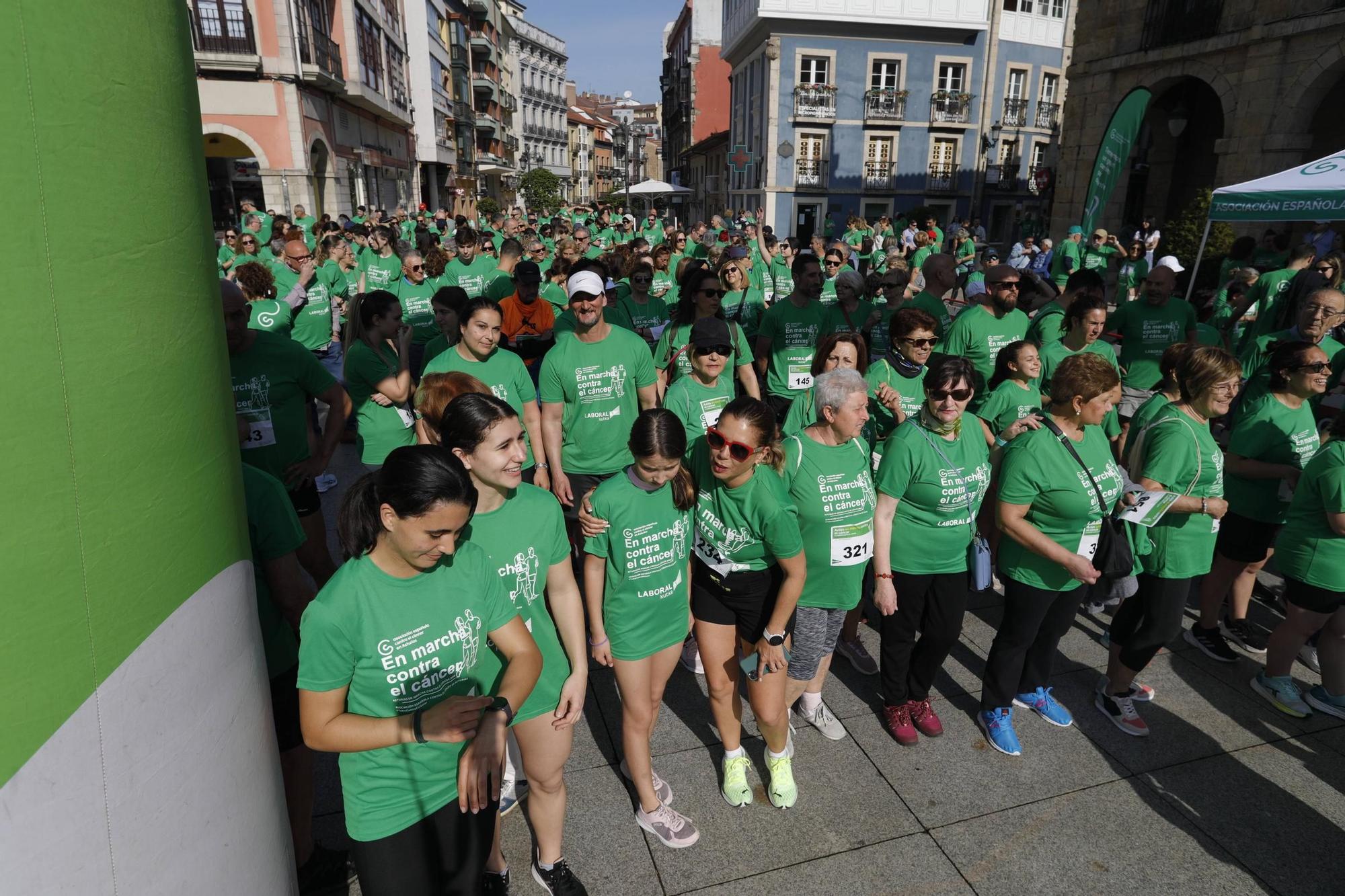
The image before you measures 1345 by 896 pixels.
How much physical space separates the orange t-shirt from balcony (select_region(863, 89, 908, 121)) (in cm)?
3167

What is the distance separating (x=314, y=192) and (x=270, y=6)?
16.6 ft

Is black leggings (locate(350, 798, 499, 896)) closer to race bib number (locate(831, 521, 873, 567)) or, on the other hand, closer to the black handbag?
race bib number (locate(831, 521, 873, 567))

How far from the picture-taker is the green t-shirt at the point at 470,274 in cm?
885

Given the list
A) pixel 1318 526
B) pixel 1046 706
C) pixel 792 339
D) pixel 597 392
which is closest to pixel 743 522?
pixel 597 392

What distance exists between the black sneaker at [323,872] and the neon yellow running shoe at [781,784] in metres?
1.79

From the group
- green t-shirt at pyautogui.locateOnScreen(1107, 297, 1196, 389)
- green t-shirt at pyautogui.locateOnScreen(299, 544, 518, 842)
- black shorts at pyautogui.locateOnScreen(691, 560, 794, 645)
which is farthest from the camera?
green t-shirt at pyautogui.locateOnScreen(1107, 297, 1196, 389)

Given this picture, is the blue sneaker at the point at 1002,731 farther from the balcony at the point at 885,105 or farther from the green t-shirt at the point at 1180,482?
the balcony at the point at 885,105

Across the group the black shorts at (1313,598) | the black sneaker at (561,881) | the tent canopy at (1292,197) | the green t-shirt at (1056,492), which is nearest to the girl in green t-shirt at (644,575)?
the black sneaker at (561,881)

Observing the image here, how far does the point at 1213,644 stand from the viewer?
15.4 ft

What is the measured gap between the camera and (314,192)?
24000 mm

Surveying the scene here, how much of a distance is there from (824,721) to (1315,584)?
256 cm

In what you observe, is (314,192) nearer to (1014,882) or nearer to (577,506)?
(577,506)

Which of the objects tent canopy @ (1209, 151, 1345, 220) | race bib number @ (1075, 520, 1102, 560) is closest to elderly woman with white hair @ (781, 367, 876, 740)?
race bib number @ (1075, 520, 1102, 560)

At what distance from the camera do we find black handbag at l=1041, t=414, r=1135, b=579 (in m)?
3.53
